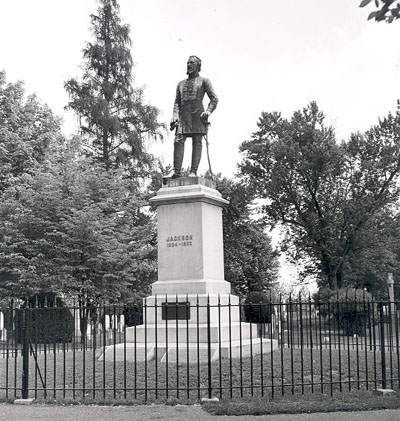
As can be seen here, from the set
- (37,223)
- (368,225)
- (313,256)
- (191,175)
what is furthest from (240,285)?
(191,175)

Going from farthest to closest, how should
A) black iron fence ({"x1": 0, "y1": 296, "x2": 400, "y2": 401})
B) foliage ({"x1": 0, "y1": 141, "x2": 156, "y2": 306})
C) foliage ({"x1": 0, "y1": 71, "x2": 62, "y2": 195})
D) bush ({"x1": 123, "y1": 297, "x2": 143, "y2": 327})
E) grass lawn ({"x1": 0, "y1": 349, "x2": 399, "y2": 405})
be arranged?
foliage ({"x1": 0, "y1": 71, "x2": 62, "y2": 195})
foliage ({"x1": 0, "y1": 141, "x2": 156, "y2": 306})
bush ({"x1": 123, "y1": 297, "x2": 143, "y2": 327})
black iron fence ({"x1": 0, "y1": 296, "x2": 400, "y2": 401})
grass lawn ({"x1": 0, "y1": 349, "x2": 399, "y2": 405})

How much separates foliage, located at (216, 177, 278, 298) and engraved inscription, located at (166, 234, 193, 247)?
26585mm

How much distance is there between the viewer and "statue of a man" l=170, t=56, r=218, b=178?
16.0 metres

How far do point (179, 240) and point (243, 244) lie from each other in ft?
113

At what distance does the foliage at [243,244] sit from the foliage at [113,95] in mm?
7386

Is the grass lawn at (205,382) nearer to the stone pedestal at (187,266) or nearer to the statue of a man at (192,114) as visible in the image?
the stone pedestal at (187,266)

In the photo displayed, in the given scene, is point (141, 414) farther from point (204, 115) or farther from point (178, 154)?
point (204, 115)

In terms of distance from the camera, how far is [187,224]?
48.8 ft

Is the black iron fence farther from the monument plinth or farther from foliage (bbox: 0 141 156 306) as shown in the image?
foliage (bbox: 0 141 156 306)

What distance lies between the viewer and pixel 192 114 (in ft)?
52.5

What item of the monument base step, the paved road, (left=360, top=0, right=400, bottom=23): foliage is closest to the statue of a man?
the monument base step

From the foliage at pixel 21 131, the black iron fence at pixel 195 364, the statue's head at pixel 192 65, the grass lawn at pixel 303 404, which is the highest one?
the foliage at pixel 21 131

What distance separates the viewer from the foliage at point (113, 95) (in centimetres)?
4019

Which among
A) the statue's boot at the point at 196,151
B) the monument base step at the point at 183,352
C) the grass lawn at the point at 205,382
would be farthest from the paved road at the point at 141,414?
the statue's boot at the point at 196,151
